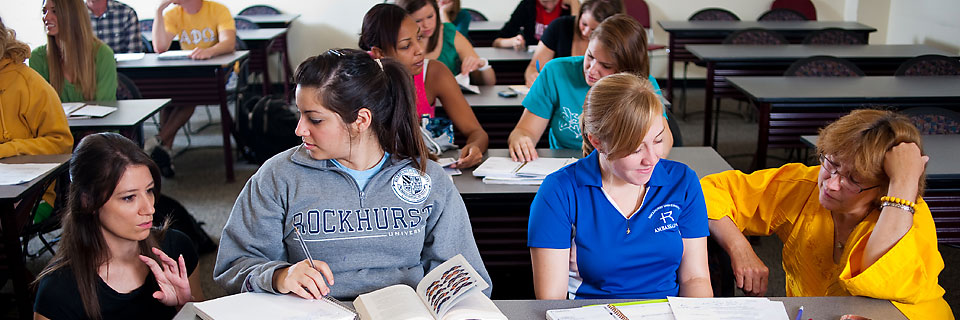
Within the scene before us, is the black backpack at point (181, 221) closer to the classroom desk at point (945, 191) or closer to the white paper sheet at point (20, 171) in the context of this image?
the white paper sheet at point (20, 171)

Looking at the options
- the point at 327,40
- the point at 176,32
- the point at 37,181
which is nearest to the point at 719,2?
the point at 327,40

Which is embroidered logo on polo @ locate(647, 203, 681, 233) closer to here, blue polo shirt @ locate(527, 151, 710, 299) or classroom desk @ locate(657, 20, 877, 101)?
blue polo shirt @ locate(527, 151, 710, 299)

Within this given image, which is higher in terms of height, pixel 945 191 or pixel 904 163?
pixel 904 163

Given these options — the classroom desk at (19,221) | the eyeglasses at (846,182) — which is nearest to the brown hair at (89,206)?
the classroom desk at (19,221)

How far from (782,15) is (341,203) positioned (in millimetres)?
6110

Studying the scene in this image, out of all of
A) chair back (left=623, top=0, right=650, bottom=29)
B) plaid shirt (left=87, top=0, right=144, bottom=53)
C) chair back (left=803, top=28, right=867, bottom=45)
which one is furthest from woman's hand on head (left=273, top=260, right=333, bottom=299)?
chair back (left=623, top=0, right=650, bottom=29)

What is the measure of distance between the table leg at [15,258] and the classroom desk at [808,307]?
A: 1234 millimetres

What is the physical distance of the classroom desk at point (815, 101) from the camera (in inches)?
146

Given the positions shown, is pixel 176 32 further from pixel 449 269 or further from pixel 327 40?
pixel 449 269

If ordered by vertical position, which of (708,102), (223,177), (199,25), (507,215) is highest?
(199,25)

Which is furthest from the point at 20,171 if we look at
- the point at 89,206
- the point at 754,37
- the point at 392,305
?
the point at 754,37

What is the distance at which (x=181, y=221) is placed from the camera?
3295mm

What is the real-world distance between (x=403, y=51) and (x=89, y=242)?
125cm

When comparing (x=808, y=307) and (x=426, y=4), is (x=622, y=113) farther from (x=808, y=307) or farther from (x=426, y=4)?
(x=426, y=4)
